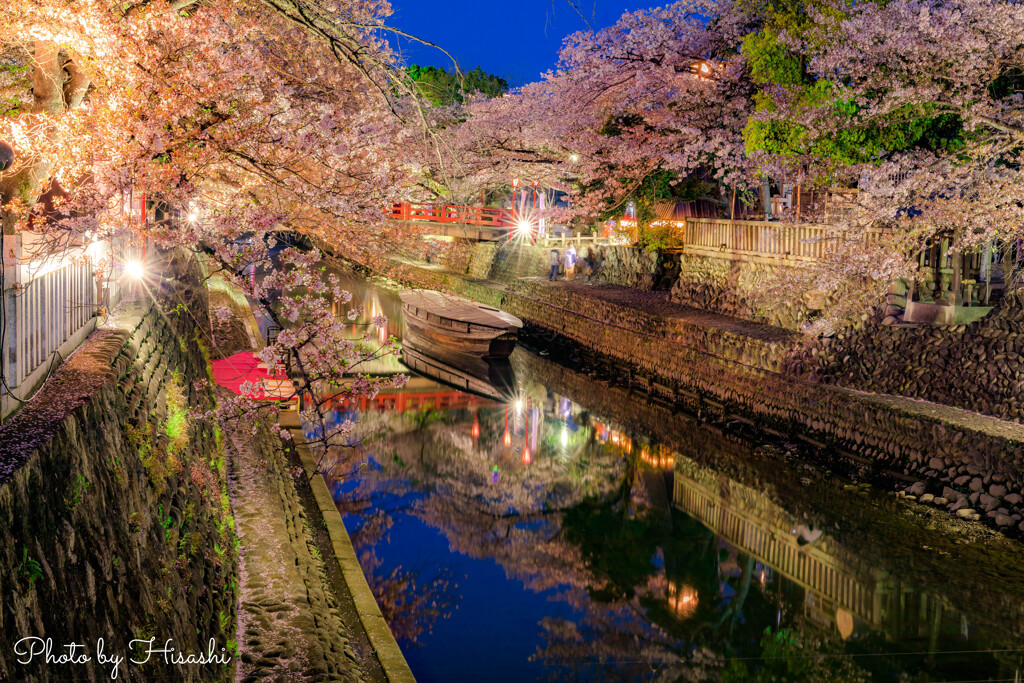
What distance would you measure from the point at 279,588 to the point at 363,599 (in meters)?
1.07

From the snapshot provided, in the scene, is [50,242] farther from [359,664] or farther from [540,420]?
[540,420]

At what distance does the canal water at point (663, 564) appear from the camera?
368 inches

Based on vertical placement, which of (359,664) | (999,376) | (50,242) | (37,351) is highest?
(50,242)

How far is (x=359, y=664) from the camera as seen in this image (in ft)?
22.0

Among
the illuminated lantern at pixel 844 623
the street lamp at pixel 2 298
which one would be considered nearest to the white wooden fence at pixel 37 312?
the street lamp at pixel 2 298

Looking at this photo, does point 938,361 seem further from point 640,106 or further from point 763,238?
point 640,106

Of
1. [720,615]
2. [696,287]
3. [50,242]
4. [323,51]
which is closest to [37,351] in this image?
[50,242]

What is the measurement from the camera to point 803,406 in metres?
16.1

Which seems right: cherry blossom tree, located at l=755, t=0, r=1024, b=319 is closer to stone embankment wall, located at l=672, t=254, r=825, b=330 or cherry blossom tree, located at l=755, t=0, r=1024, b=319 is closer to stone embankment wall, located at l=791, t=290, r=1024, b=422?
stone embankment wall, located at l=791, t=290, r=1024, b=422

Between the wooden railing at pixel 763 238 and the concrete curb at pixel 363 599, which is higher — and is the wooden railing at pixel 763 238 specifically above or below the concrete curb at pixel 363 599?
above

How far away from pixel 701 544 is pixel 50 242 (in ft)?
33.0

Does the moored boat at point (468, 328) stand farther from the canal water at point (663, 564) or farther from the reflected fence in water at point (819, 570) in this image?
the reflected fence in water at point (819, 570)

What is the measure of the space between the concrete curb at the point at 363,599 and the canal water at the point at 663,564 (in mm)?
1374

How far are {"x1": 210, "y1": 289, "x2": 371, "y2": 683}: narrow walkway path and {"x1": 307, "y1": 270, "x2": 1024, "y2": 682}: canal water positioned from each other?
194 centimetres
